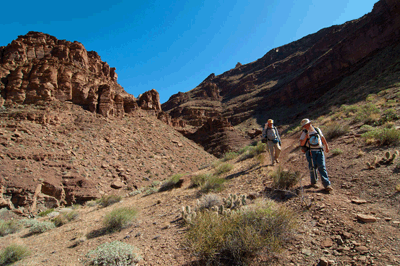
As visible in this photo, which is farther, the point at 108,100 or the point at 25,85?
the point at 108,100

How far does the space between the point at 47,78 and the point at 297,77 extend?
65227 millimetres

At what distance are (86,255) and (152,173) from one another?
53.6ft

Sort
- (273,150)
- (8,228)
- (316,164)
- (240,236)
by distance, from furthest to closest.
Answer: (8,228) < (273,150) < (316,164) < (240,236)

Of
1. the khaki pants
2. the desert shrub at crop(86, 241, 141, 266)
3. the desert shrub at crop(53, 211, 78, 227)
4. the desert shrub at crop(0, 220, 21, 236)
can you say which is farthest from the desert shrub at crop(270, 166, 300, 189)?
the desert shrub at crop(0, 220, 21, 236)

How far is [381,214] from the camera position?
8.07ft

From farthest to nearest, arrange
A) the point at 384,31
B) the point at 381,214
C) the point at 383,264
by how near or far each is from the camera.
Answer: the point at 384,31, the point at 381,214, the point at 383,264

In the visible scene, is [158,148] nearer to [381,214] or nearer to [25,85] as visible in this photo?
[25,85]

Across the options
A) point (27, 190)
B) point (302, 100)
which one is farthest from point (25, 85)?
point (302, 100)

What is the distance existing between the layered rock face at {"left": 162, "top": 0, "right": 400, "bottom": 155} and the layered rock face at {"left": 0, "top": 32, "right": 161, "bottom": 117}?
34.6 m

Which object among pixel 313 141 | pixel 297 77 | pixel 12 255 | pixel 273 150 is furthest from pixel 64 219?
pixel 297 77

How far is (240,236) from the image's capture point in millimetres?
2285

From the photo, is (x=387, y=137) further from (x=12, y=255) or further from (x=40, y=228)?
(x=40, y=228)

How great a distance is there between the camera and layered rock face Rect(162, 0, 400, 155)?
41438 millimetres

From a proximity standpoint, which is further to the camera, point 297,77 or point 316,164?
point 297,77
